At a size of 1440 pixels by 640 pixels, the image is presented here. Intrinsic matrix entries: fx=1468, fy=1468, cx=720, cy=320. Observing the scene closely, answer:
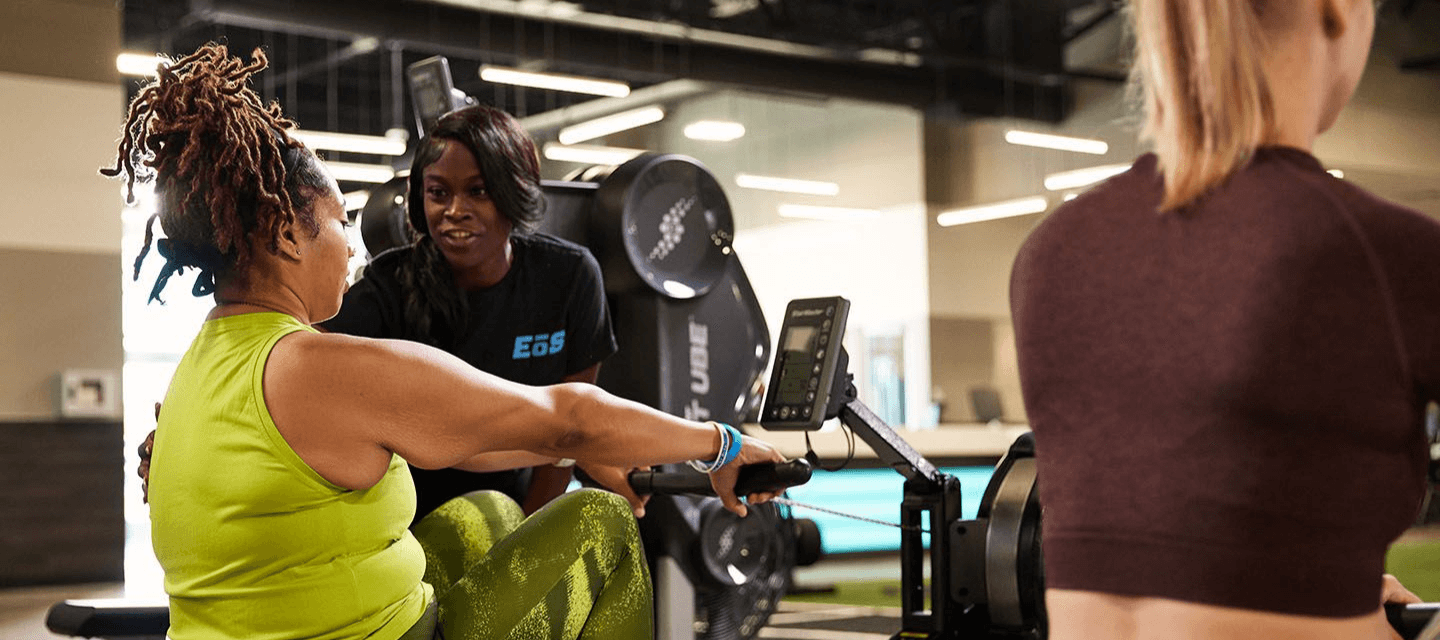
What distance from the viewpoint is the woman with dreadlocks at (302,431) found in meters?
1.49

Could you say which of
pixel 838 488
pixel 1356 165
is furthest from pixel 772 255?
pixel 1356 165

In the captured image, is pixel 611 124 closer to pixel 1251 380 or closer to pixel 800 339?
pixel 800 339

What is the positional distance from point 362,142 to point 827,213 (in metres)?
3.58

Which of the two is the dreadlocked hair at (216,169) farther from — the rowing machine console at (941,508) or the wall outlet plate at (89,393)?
the wall outlet plate at (89,393)

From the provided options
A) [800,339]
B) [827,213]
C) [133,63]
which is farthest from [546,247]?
[827,213]

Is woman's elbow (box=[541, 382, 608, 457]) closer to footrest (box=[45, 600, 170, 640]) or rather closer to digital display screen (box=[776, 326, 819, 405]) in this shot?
digital display screen (box=[776, 326, 819, 405])

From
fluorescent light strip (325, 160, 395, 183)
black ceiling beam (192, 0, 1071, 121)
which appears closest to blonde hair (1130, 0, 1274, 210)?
black ceiling beam (192, 0, 1071, 121)

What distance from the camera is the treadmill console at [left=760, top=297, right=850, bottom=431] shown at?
195 cm

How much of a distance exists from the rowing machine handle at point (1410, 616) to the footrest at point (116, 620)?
148 cm

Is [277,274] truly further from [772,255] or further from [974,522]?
[772,255]

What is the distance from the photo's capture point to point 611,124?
10.1 meters

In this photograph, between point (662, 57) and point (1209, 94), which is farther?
point (662, 57)

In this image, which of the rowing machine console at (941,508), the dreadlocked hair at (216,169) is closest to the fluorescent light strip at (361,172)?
the rowing machine console at (941,508)

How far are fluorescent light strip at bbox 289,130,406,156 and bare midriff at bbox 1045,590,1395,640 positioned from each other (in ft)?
28.8
